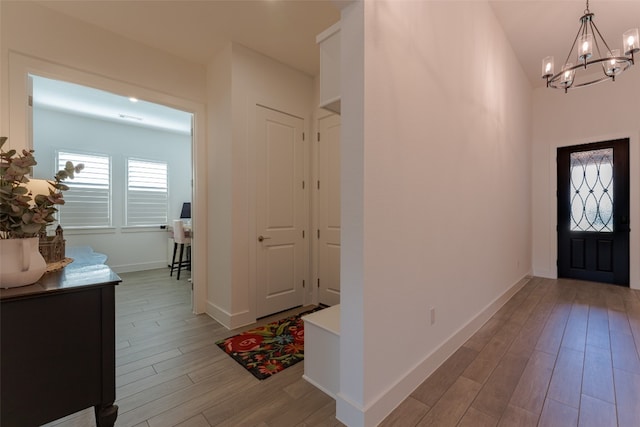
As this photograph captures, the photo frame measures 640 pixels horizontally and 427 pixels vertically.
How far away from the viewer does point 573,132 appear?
4434 millimetres

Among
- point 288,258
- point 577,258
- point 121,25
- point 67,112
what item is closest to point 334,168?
point 288,258

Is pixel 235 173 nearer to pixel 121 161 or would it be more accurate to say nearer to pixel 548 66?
pixel 548 66

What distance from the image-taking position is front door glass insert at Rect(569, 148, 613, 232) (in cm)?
415

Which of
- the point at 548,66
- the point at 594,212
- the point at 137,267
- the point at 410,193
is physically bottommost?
the point at 137,267

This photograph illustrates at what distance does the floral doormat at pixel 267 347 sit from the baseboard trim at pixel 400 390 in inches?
27.2

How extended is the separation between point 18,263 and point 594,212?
6.40 metres

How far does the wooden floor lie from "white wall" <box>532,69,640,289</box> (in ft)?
5.94

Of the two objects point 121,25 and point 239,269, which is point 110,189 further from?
point 239,269

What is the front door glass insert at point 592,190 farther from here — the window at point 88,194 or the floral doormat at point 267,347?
the window at point 88,194

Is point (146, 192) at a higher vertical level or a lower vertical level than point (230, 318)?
higher

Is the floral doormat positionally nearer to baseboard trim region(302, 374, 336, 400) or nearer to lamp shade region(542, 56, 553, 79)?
baseboard trim region(302, 374, 336, 400)

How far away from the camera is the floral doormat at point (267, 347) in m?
Answer: 2.06

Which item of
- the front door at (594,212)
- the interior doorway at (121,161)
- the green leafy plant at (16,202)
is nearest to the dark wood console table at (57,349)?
the green leafy plant at (16,202)

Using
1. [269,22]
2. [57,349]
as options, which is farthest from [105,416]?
[269,22]
